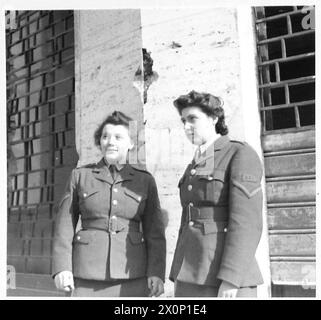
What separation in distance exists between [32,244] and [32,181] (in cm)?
32

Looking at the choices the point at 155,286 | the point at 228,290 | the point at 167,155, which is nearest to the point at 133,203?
the point at 167,155

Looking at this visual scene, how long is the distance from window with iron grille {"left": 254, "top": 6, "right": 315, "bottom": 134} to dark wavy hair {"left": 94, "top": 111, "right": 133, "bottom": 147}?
2.14ft

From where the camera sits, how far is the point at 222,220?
1.90m

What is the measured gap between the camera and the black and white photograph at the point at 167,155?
197 centimetres

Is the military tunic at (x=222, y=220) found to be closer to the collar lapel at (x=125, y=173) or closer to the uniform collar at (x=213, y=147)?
the uniform collar at (x=213, y=147)

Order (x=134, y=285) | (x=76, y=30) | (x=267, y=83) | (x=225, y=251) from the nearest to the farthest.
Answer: (x=225, y=251), (x=134, y=285), (x=267, y=83), (x=76, y=30)

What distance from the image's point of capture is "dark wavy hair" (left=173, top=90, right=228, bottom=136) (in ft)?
6.77

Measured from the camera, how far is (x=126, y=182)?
2.09 m

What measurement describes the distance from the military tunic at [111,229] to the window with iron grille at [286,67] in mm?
678

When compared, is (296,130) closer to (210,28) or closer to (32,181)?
(210,28)

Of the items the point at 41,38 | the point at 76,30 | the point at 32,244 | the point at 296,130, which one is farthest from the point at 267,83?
the point at 32,244

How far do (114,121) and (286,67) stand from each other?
0.86 m

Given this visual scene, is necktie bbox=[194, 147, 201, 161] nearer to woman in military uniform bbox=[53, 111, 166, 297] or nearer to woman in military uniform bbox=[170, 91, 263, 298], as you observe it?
woman in military uniform bbox=[170, 91, 263, 298]

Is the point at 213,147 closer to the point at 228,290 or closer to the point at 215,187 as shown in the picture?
the point at 215,187
